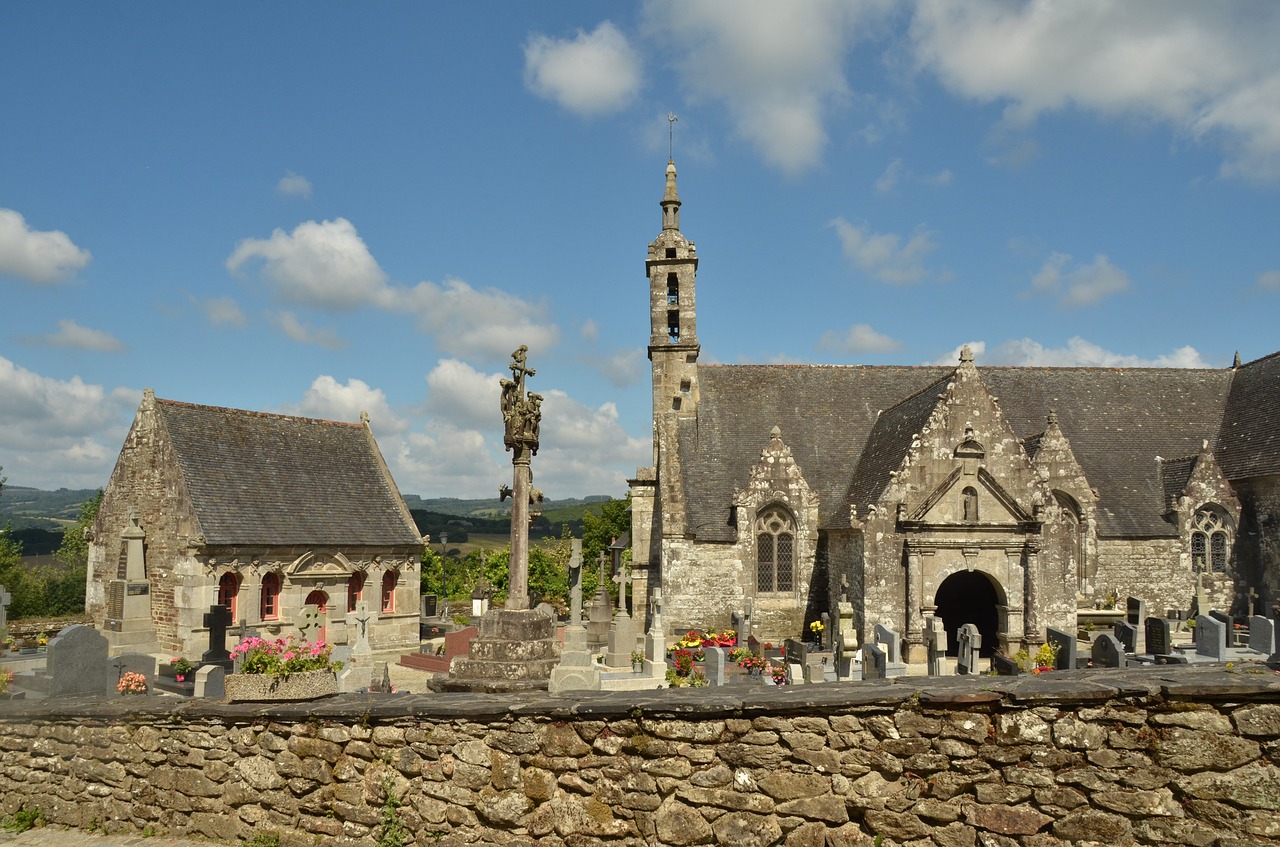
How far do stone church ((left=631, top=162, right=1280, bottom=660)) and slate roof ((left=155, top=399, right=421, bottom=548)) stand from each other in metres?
9.07

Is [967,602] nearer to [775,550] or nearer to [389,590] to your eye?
[775,550]

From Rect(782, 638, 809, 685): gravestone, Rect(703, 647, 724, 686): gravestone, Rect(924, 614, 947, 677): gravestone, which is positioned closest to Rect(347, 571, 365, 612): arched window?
Rect(782, 638, 809, 685): gravestone

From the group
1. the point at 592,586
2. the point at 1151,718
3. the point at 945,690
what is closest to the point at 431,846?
the point at 945,690

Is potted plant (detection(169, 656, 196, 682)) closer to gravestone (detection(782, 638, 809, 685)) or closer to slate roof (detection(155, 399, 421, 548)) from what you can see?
slate roof (detection(155, 399, 421, 548))

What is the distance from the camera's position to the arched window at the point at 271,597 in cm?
2502

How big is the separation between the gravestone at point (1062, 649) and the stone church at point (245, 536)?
17.1m

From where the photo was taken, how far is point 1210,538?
2667cm

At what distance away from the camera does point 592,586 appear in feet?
96.4

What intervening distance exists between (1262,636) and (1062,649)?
192 inches

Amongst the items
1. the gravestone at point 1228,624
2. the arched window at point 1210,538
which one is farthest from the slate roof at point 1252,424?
the gravestone at point 1228,624

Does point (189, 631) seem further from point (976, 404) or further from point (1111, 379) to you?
point (1111, 379)

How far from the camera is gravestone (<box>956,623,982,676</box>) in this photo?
19188mm

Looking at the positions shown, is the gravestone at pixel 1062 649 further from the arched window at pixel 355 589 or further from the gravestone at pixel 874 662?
the arched window at pixel 355 589

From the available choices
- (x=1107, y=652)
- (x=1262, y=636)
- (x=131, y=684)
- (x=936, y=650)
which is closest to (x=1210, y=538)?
(x=1262, y=636)
